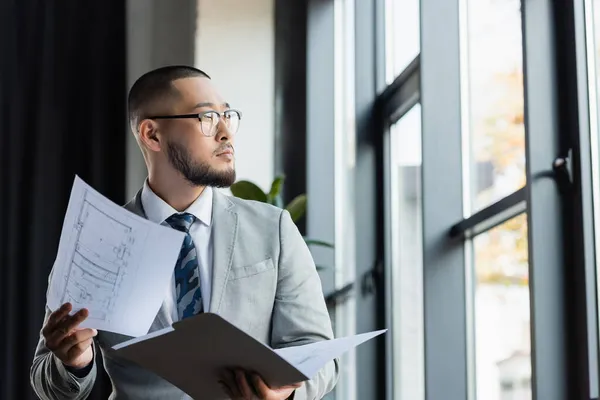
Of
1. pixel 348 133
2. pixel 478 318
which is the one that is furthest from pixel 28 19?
pixel 478 318

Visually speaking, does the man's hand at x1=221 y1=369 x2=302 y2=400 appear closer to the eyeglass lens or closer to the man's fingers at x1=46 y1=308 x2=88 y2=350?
the man's fingers at x1=46 y1=308 x2=88 y2=350

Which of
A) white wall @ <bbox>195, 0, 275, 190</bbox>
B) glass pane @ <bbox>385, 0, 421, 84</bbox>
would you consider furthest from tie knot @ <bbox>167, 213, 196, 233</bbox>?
white wall @ <bbox>195, 0, 275, 190</bbox>

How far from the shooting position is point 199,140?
2.09 metres

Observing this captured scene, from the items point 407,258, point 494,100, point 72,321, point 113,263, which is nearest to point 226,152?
point 113,263

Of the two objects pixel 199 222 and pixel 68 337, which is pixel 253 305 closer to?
pixel 199 222

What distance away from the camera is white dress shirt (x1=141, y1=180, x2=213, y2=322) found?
2.01 m

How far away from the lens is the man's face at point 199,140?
206 cm

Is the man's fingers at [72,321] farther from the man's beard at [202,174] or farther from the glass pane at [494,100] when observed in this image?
the glass pane at [494,100]

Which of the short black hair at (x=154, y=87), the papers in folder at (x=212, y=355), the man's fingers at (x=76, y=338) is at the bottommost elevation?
the papers in folder at (x=212, y=355)

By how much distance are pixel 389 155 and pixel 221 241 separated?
1824mm

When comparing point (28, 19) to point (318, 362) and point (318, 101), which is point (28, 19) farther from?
point (318, 362)

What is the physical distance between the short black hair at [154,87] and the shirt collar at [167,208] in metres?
0.20

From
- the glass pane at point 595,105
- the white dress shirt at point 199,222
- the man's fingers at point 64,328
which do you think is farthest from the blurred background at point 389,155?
the man's fingers at point 64,328

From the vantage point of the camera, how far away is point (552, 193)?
6.61 feet
